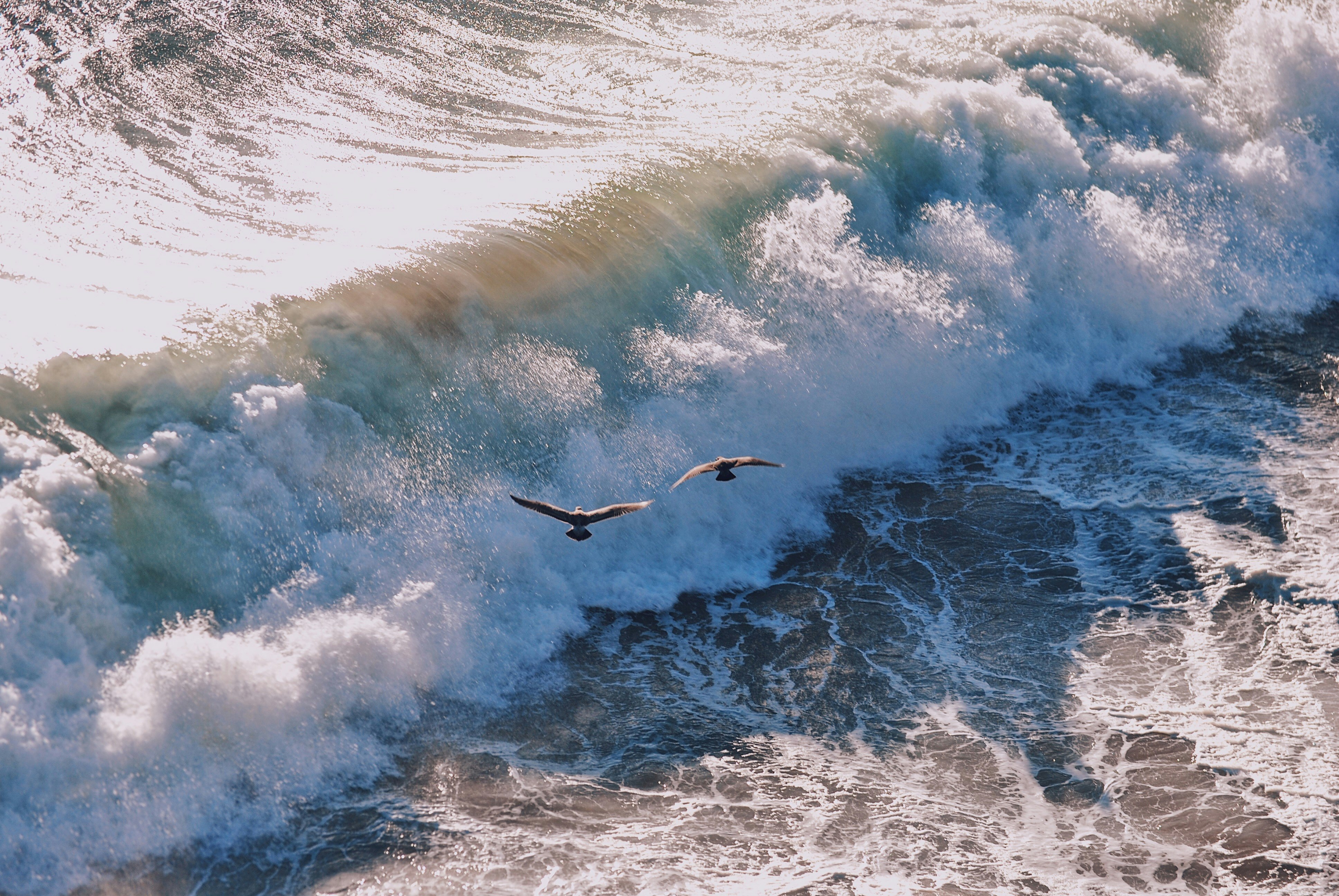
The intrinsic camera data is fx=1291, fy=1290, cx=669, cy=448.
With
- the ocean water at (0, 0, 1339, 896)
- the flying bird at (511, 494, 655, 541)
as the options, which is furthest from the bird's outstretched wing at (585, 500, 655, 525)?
the ocean water at (0, 0, 1339, 896)

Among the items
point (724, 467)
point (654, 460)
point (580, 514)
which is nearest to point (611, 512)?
point (580, 514)

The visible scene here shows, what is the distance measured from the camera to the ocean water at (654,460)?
798cm

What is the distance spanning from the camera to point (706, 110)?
15.9 m

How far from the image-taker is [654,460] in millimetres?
11445

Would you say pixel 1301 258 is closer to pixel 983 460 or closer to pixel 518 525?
pixel 983 460

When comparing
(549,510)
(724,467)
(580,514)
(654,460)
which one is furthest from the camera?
(654,460)

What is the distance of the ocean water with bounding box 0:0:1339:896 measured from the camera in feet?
26.2

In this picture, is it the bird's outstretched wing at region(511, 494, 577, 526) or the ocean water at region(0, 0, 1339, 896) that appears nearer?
the ocean water at region(0, 0, 1339, 896)

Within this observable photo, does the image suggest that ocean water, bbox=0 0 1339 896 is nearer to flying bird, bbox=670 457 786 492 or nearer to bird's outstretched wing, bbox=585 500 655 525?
flying bird, bbox=670 457 786 492

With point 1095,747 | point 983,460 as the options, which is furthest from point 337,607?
point 983,460

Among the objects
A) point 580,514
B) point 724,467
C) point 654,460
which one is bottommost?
point 654,460

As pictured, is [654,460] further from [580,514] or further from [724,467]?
[580,514]

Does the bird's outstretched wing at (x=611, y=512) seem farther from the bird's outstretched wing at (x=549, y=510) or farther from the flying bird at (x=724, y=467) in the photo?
the flying bird at (x=724, y=467)

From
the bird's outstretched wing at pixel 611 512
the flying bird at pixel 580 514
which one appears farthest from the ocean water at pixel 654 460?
the bird's outstretched wing at pixel 611 512
